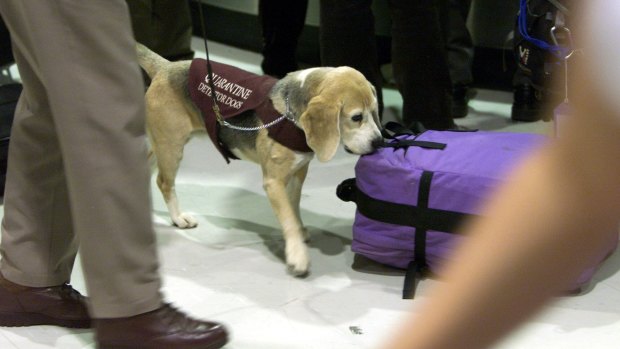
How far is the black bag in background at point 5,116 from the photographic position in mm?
2422

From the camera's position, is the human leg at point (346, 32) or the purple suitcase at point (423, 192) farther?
the human leg at point (346, 32)

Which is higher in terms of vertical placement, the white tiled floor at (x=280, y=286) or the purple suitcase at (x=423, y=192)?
the purple suitcase at (x=423, y=192)

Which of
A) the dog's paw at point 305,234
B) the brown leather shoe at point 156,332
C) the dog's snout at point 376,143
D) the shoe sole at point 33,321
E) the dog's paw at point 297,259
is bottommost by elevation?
the dog's paw at point 305,234

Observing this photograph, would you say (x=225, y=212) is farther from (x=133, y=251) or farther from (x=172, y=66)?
(x=133, y=251)

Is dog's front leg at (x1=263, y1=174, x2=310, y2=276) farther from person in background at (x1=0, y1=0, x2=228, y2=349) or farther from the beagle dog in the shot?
person in background at (x1=0, y1=0, x2=228, y2=349)

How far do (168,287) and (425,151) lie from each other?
74 centimetres

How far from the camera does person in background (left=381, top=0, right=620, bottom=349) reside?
1.59 feet

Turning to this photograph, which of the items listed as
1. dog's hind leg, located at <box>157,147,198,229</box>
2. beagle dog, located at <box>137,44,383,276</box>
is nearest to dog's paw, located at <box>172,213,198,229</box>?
dog's hind leg, located at <box>157,147,198,229</box>

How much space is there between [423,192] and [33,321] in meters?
0.95

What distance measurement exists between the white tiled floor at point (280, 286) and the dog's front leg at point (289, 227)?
41 millimetres

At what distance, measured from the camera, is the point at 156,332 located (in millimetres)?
1392

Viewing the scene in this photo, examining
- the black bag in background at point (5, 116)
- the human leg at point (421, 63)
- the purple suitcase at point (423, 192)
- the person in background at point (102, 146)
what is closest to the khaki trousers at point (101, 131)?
the person in background at point (102, 146)

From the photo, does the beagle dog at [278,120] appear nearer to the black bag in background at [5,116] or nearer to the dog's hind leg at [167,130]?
the dog's hind leg at [167,130]

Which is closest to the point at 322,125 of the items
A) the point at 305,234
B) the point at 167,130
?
the point at 305,234
